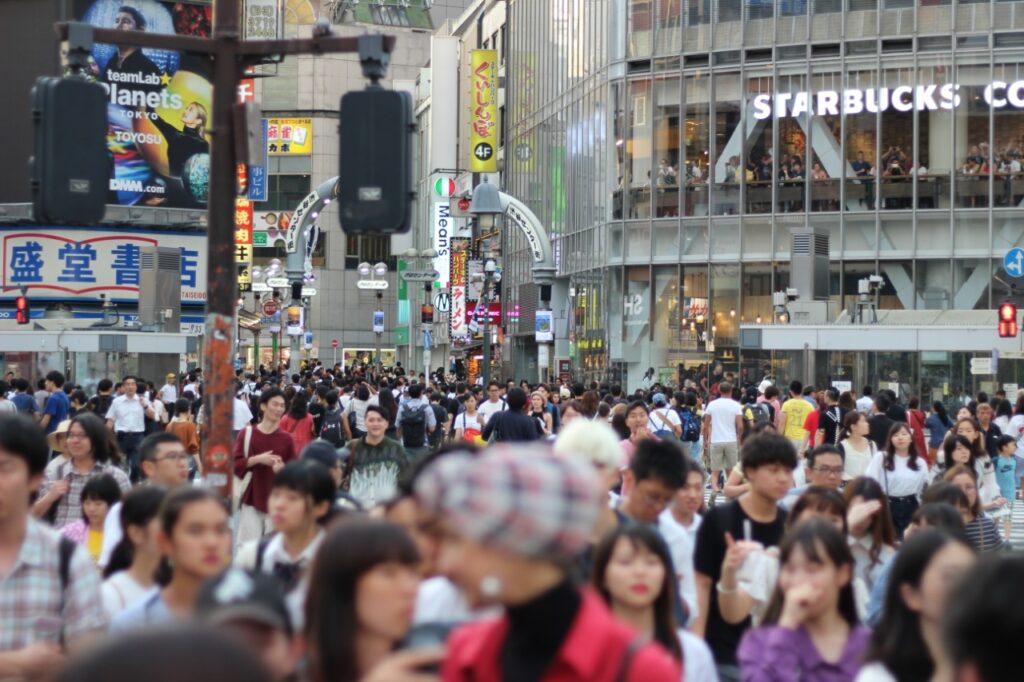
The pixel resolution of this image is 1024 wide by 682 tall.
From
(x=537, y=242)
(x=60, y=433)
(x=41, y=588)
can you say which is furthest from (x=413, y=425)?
(x=537, y=242)

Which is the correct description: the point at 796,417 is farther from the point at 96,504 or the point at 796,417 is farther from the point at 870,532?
the point at 96,504

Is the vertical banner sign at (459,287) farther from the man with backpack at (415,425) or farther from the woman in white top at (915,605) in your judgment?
the woman in white top at (915,605)

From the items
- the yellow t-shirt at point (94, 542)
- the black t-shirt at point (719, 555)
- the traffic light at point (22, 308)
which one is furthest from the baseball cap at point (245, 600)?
the traffic light at point (22, 308)

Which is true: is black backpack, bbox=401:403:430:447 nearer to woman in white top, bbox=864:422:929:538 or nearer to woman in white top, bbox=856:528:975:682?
woman in white top, bbox=864:422:929:538

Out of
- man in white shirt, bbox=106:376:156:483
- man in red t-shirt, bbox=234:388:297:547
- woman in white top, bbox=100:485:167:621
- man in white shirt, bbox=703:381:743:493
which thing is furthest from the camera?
man in white shirt, bbox=703:381:743:493

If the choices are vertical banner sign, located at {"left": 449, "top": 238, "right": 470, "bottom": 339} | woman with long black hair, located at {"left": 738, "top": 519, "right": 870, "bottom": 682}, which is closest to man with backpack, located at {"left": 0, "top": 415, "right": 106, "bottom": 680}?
woman with long black hair, located at {"left": 738, "top": 519, "right": 870, "bottom": 682}

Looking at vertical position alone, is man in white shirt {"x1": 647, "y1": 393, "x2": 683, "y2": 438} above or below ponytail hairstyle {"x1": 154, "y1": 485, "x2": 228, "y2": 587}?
below

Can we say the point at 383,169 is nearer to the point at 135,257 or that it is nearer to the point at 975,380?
the point at 975,380

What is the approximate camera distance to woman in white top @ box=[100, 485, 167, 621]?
20.3ft

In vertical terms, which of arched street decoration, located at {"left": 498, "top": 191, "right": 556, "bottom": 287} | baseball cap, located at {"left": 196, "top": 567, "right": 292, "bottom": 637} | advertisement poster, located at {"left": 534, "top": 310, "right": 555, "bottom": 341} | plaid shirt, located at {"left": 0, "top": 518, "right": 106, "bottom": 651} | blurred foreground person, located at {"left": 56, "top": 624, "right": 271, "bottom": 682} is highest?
arched street decoration, located at {"left": 498, "top": 191, "right": 556, "bottom": 287}

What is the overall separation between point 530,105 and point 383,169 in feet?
186

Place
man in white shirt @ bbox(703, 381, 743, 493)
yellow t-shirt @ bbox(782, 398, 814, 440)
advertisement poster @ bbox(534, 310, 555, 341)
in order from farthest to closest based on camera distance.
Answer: advertisement poster @ bbox(534, 310, 555, 341) → yellow t-shirt @ bbox(782, 398, 814, 440) → man in white shirt @ bbox(703, 381, 743, 493)

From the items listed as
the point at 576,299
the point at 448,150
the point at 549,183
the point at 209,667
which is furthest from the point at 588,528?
the point at 448,150

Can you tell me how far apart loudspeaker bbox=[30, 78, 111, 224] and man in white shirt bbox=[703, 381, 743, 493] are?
50.5 ft
